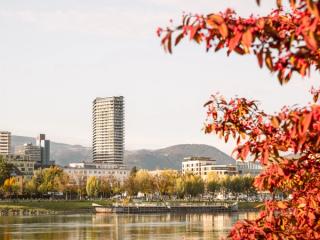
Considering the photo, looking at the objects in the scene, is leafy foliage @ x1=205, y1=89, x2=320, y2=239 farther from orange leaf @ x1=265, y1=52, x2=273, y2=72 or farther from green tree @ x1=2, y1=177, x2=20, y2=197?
green tree @ x1=2, y1=177, x2=20, y2=197

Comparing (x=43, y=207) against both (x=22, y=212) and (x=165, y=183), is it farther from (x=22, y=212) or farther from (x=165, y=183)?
(x=165, y=183)

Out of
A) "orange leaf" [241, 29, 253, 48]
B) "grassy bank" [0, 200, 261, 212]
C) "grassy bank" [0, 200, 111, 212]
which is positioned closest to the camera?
"orange leaf" [241, 29, 253, 48]

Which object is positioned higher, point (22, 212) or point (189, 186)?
point (189, 186)

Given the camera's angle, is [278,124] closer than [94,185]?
Yes

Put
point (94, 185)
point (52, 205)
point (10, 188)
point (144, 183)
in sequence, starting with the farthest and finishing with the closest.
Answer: point (94, 185) → point (144, 183) → point (10, 188) → point (52, 205)

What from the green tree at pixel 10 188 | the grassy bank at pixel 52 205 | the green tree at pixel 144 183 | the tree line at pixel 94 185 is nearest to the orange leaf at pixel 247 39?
the grassy bank at pixel 52 205

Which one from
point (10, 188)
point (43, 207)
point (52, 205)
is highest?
point (10, 188)

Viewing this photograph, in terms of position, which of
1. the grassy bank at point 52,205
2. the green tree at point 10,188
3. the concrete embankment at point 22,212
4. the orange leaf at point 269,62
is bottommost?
the concrete embankment at point 22,212

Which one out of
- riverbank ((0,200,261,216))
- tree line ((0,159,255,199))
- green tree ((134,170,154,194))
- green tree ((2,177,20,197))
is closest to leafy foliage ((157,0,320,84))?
riverbank ((0,200,261,216))

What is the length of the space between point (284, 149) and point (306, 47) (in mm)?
2990

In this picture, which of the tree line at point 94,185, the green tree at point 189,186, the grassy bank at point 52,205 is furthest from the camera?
the green tree at point 189,186

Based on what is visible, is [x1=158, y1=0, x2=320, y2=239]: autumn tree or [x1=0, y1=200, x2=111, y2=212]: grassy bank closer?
[x1=158, y1=0, x2=320, y2=239]: autumn tree

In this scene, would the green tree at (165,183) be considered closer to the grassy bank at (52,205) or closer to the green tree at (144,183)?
the green tree at (144,183)

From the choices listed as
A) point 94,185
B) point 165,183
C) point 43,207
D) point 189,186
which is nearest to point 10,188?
point 43,207
